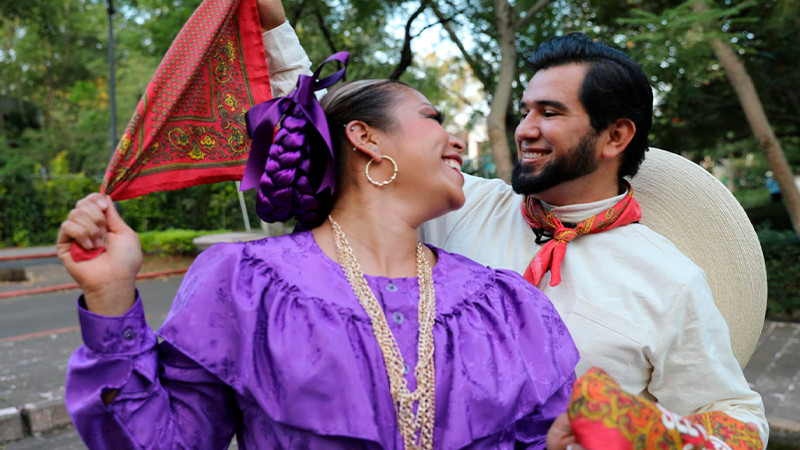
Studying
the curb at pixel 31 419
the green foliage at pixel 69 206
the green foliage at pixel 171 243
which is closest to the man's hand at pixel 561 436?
the curb at pixel 31 419

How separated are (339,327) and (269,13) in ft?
4.33

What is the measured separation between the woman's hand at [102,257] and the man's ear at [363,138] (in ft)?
1.95

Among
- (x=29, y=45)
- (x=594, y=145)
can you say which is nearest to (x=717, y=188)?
(x=594, y=145)

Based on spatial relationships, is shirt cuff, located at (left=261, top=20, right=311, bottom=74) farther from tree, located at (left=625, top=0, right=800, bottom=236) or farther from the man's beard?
tree, located at (left=625, top=0, right=800, bottom=236)

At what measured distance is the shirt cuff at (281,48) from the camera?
2354mm

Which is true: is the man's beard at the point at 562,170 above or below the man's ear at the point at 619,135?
below

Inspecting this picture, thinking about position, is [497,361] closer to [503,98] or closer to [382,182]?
[382,182]

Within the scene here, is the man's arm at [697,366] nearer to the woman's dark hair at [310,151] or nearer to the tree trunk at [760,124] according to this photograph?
the woman's dark hair at [310,151]

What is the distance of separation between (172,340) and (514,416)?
0.80 m

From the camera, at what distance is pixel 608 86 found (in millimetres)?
2244

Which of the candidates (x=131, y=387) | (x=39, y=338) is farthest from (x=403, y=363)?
(x=39, y=338)

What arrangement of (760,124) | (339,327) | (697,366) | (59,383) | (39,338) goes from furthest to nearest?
1. (39,338)
2. (760,124)
3. (59,383)
4. (697,366)
5. (339,327)

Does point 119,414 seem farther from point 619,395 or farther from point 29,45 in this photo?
point 29,45

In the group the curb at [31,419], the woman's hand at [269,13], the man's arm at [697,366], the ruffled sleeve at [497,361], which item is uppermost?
the woman's hand at [269,13]
